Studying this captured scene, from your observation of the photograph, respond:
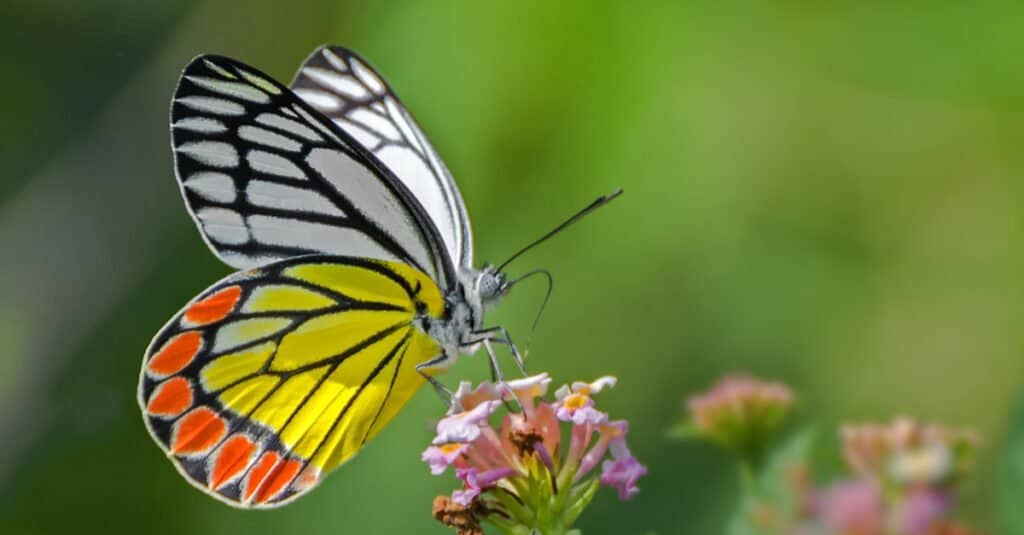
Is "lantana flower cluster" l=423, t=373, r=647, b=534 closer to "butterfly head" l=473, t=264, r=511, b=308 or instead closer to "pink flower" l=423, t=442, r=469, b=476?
"pink flower" l=423, t=442, r=469, b=476

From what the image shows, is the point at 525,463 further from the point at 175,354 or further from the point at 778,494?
the point at 175,354

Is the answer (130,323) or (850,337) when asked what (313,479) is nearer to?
(850,337)

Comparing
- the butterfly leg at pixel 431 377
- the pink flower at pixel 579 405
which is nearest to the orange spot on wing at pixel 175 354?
the butterfly leg at pixel 431 377

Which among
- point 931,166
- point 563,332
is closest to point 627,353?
point 563,332

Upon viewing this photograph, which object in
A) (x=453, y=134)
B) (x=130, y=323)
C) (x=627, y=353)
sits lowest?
(x=130, y=323)

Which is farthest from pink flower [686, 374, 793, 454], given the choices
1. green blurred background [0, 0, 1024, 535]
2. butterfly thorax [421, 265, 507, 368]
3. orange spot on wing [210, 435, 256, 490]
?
green blurred background [0, 0, 1024, 535]
